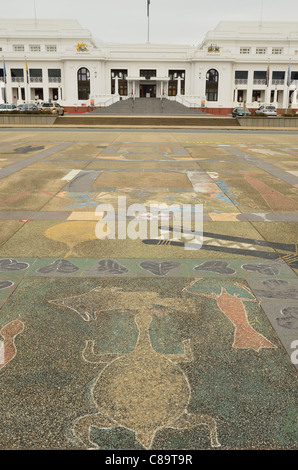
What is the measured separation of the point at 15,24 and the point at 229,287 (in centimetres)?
9590

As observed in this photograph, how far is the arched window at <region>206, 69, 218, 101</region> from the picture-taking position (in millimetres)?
72250

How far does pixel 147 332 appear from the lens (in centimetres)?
348

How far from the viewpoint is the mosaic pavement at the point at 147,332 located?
2.45 metres

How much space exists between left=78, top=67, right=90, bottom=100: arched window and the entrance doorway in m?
10.9

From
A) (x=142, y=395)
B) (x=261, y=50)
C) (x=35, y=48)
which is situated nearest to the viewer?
(x=142, y=395)

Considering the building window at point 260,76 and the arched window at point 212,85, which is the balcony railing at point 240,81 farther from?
the arched window at point 212,85

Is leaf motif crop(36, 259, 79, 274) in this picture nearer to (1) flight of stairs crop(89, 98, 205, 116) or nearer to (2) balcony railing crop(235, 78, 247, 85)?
(1) flight of stairs crop(89, 98, 205, 116)

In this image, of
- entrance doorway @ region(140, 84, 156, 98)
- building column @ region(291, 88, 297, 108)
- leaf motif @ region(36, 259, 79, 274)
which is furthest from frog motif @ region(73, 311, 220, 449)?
entrance doorway @ region(140, 84, 156, 98)

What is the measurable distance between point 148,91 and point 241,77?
1796cm

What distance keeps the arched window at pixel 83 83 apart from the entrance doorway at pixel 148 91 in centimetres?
1094

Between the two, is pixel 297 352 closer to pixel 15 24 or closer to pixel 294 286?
pixel 294 286

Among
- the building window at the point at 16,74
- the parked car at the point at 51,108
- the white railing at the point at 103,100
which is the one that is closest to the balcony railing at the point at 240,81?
the white railing at the point at 103,100

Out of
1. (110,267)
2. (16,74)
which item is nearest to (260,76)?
(16,74)

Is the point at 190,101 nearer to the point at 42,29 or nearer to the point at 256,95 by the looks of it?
the point at 256,95
